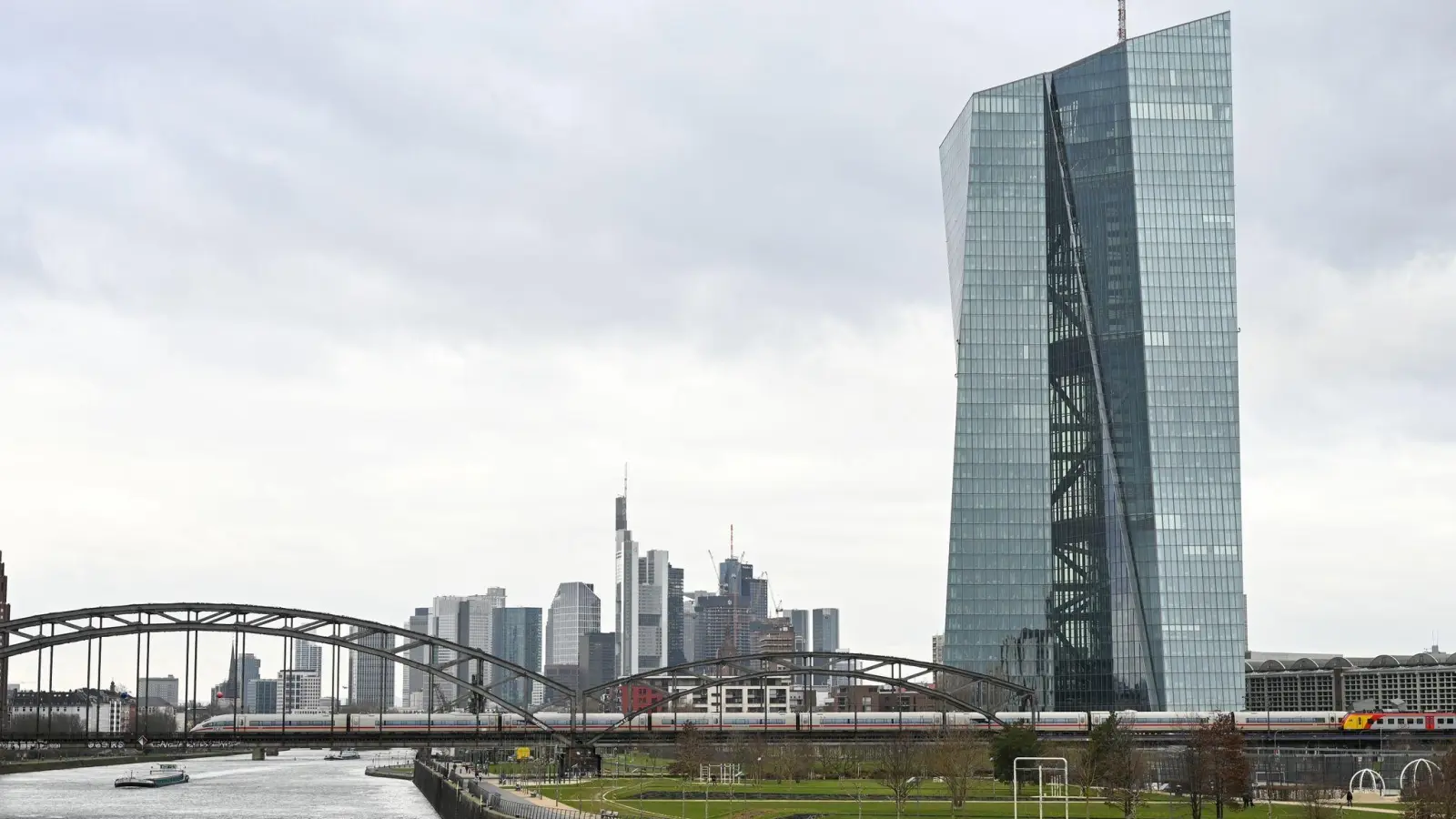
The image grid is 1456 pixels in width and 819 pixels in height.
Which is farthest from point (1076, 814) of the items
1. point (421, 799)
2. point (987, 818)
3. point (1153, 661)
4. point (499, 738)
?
point (1153, 661)

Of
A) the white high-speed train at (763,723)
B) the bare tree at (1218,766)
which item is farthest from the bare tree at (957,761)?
the bare tree at (1218,766)

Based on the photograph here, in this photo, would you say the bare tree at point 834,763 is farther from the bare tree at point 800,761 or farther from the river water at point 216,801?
the river water at point 216,801

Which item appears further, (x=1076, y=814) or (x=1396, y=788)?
(x=1396, y=788)

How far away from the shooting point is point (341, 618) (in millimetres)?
136625

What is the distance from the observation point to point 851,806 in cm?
10731

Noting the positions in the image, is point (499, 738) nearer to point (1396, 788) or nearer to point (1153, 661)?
point (1396, 788)

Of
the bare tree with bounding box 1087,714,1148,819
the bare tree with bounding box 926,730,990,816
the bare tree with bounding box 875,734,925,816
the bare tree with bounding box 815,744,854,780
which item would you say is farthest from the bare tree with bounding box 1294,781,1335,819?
the bare tree with bounding box 815,744,854,780

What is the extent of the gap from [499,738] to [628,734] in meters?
15.3

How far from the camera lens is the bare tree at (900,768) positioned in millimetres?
102938

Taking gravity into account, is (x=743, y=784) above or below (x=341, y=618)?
below

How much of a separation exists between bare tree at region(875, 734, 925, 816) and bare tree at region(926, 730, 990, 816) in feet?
4.32

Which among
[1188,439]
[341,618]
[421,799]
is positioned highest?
[1188,439]

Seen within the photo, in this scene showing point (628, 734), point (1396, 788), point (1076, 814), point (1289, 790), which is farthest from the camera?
point (628, 734)

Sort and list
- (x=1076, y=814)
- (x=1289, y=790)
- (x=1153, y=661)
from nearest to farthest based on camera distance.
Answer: (x=1076, y=814) → (x=1289, y=790) → (x=1153, y=661)
